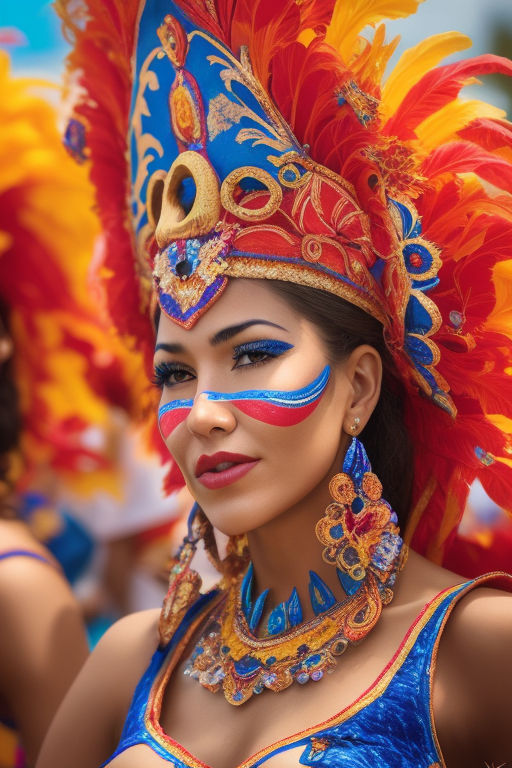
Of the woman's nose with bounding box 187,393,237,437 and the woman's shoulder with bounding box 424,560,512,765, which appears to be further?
the woman's nose with bounding box 187,393,237,437

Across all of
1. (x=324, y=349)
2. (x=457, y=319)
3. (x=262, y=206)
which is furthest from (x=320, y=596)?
(x=262, y=206)

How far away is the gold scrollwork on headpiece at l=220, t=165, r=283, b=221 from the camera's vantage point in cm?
211

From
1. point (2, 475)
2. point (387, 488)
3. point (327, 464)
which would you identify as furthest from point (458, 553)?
point (2, 475)

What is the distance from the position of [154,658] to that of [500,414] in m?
0.94

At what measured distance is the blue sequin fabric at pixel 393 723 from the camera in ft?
6.17

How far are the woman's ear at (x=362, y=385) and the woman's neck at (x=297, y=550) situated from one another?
0.30 feet

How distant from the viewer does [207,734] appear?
7.00 feet

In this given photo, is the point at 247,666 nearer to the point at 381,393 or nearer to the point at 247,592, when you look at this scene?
the point at 247,592

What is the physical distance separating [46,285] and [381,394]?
2242mm

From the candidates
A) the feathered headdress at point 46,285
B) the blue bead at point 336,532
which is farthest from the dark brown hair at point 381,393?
the feathered headdress at point 46,285

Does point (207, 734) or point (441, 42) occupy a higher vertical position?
point (441, 42)

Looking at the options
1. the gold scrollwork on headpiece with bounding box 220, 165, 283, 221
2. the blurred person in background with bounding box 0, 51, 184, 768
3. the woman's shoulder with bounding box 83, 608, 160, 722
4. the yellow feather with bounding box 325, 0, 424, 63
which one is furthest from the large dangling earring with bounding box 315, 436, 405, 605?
the blurred person in background with bounding box 0, 51, 184, 768

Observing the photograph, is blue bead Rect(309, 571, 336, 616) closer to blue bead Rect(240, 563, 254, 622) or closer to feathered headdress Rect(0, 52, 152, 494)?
blue bead Rect(240, 563, 254, 622)

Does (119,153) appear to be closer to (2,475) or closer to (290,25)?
(290,25)
